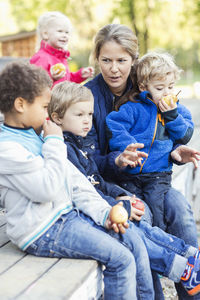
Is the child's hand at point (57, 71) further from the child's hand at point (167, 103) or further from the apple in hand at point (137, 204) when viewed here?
the apple in hand at point (137, 204)

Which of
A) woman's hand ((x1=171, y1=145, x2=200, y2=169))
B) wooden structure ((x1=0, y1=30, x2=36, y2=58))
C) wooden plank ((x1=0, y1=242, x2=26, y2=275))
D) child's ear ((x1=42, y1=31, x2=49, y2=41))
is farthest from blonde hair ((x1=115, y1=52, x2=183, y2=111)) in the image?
wooden structure ((x1=0, y1=30, x2=36, y2=58))

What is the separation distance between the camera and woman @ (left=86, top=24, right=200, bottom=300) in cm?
284

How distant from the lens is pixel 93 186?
100 inches

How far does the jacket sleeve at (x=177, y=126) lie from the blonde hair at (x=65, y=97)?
0.67 metres

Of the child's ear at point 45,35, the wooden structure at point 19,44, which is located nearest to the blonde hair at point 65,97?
the child's ear at point 45,35

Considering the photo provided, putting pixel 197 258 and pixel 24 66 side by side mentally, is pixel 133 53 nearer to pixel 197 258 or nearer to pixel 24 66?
pixel 24 66

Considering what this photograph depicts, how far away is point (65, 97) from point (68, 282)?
1.15 meters

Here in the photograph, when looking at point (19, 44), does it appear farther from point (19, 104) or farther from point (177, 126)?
point (19, 104)

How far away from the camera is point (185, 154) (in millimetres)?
3008

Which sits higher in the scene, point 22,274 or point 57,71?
point 57,71

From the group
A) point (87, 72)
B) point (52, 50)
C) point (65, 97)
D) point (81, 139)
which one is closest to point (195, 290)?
point (81, 139)

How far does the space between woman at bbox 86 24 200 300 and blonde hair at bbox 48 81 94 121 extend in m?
0.48

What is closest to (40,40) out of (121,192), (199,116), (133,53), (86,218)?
(133,53)

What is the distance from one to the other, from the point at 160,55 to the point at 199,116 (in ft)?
20.4
